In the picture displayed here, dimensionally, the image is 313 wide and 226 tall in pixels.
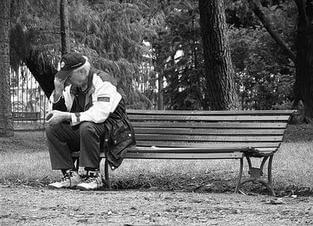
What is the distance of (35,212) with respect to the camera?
5.42m

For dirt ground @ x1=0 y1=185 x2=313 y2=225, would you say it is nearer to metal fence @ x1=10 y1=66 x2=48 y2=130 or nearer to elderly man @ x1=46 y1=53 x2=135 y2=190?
elderly man @ x1=46 y1=53 x2=135 y2=190

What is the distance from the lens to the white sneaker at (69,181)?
22.9 feet

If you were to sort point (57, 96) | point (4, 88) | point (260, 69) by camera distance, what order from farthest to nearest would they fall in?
point (260, 69) → point (4, 88) → point (57, 96)

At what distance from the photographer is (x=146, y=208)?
559cm

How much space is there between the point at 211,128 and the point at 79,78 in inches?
60.3

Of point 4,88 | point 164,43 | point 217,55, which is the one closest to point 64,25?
point 4,88

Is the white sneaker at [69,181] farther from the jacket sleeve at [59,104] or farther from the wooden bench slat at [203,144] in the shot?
the wooden bench slat at [203,144]

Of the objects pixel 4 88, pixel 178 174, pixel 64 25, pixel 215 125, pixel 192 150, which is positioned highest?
pixel 64 25

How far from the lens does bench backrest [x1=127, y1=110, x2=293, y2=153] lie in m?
7.17

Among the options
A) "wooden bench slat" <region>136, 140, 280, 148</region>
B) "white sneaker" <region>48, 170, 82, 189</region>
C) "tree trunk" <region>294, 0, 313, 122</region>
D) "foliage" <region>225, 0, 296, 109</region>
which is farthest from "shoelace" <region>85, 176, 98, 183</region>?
"foliage" <region>225, 0, 296, 109</region>

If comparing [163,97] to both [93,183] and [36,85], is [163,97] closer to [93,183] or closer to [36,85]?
[36,85]

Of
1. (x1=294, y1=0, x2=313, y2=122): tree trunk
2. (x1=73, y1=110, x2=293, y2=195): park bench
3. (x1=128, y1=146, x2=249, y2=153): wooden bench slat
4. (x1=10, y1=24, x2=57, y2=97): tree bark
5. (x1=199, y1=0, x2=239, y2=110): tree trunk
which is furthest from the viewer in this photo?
(x1=294, y1=0, x2=313, y2=122): tree trunk

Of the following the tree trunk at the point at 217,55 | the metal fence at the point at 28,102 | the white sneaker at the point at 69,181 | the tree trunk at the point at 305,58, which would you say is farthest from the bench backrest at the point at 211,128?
the metal fence at the point at 28,102

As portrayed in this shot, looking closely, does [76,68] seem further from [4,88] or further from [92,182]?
[4,88]
